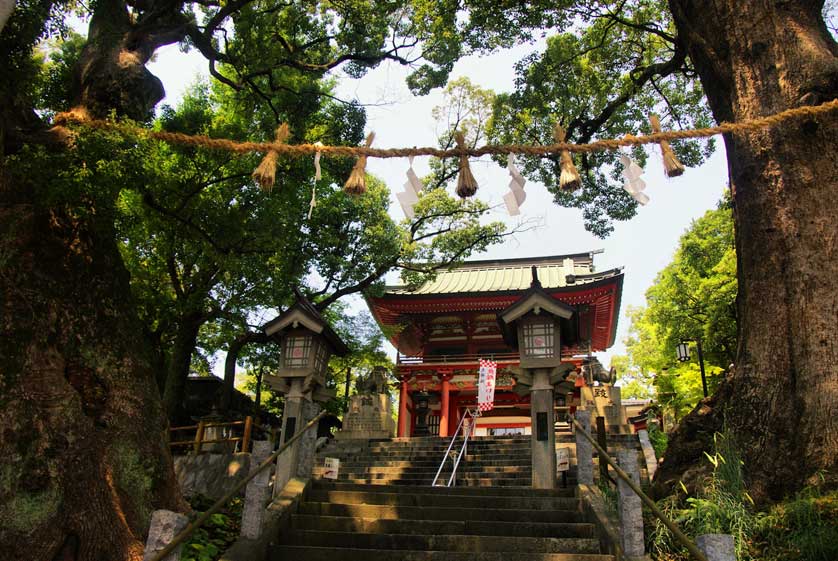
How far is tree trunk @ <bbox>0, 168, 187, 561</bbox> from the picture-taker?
17.3ft

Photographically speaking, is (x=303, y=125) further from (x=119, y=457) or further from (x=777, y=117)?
(x=777, y=117)

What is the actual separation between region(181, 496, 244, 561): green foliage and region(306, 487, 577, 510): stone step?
118 cm

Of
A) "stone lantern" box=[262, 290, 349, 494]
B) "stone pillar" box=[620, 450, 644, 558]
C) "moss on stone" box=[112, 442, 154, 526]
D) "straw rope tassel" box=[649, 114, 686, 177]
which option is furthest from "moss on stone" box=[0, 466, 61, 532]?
"straw rope tassel" box=[649, 114, 686, 177]

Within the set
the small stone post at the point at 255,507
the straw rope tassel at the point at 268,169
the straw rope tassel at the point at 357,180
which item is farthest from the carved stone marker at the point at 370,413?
the straw rope tassel at the point at 268,169

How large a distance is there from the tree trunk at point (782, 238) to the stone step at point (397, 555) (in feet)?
6.31

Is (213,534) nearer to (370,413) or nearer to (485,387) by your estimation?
(370,413)

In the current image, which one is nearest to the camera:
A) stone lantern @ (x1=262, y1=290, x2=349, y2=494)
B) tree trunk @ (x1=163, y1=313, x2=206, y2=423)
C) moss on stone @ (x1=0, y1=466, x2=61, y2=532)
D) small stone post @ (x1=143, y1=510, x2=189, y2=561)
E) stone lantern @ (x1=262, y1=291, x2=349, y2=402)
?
small stone post @ (x1=143, y1=510, x2=189, y2=561)

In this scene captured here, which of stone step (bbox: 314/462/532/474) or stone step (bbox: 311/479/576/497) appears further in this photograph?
stone step (bbox: 314/462/532/474)

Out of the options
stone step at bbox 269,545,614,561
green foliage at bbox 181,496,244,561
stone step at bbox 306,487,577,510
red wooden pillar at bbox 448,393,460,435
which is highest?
red wooden pillar at bbox 448,393,460,435

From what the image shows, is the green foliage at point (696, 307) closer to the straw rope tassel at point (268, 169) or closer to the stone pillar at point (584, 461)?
the stone pillar at point (584, 461)

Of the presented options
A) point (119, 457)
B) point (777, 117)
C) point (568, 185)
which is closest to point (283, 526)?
point (119, 457)

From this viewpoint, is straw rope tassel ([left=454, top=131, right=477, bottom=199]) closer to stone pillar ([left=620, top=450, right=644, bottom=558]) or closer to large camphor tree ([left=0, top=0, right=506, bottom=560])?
stone pillar ([left=620, top=450, right=644, bottom=558])

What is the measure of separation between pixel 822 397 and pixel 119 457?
7.03 meters

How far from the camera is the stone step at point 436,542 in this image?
559 cm
